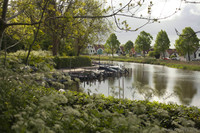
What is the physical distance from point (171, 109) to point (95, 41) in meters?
28.8

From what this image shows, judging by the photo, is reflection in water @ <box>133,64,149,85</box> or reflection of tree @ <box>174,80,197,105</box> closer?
reflection of tree @ <box>174,80,197,105</box>

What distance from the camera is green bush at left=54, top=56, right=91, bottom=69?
24.6 metres

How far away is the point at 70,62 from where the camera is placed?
21594mm

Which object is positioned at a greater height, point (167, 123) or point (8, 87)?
point (8, 87)

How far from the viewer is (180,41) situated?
48.8 m

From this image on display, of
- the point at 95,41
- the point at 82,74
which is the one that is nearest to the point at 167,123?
the point at 82,74

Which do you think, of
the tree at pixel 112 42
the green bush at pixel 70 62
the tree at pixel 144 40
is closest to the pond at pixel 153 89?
the green bush at pixel 70 62

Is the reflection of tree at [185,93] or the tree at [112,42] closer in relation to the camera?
the reflection of tree at [185,93]

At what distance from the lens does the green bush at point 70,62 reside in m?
24.6

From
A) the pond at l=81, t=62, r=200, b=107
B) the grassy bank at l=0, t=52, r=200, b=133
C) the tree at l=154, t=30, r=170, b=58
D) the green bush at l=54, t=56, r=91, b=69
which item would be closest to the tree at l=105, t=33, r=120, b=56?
the tree at l=154, t=30, r=170, b=58

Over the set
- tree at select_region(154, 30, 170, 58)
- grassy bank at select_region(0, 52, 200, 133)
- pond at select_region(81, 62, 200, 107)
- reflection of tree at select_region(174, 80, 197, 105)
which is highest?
tree at select_region(154, 30, 170, 58)

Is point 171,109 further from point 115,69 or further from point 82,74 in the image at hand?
point 115,69

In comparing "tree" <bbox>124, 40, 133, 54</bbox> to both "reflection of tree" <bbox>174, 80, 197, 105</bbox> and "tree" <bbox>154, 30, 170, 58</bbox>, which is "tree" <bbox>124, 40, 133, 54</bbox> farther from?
"reflection of tree" <bbox>174, 80, 197, 105</bbox>

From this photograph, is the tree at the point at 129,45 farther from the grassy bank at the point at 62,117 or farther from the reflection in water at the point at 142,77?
the grassy bank at the point at 62,117
